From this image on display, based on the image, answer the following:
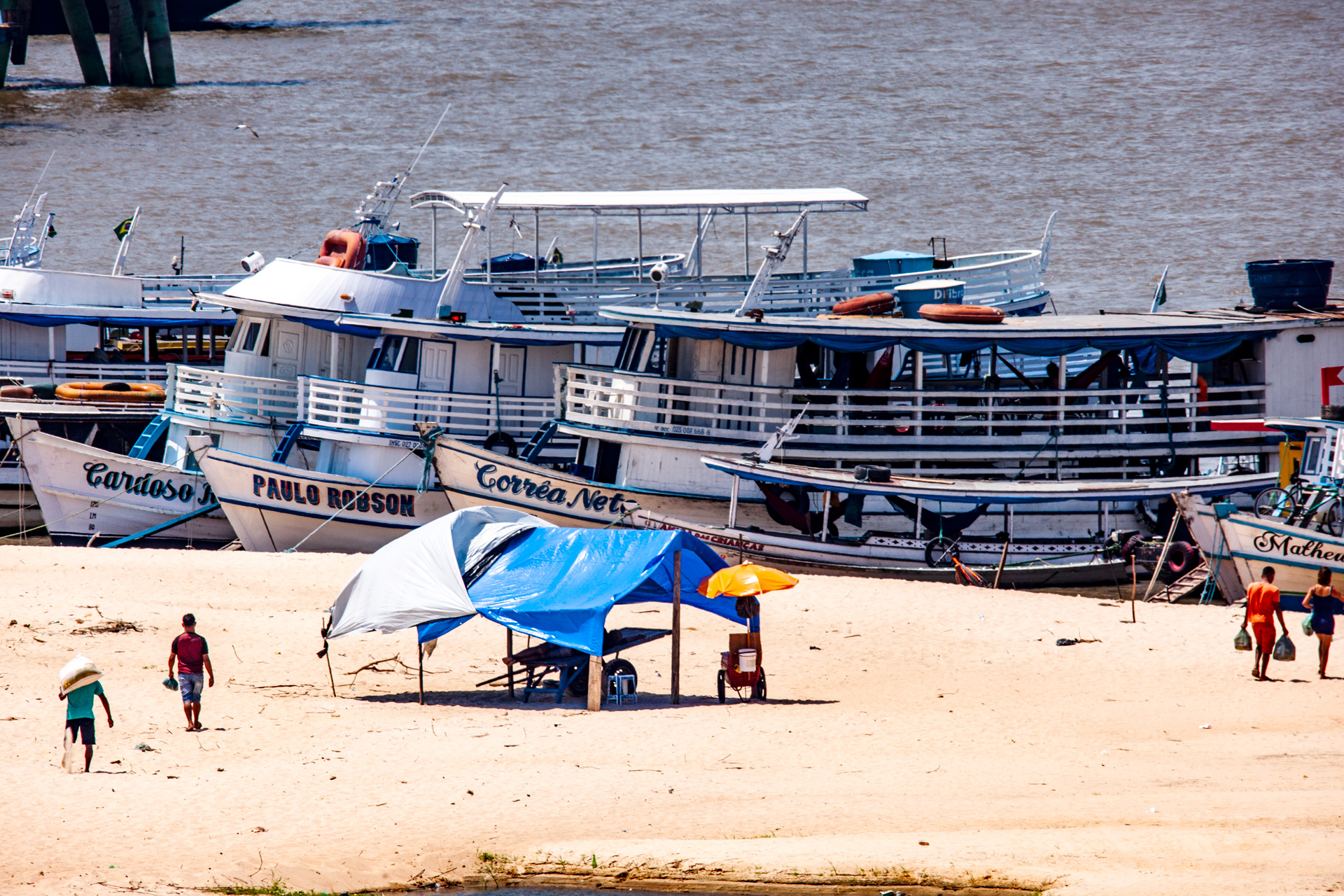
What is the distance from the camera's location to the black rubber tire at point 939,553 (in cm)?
2128

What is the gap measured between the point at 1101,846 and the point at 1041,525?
37.5 feet

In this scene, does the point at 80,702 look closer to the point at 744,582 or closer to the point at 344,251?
the point at 744,582

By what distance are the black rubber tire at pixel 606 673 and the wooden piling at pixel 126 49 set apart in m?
58.2

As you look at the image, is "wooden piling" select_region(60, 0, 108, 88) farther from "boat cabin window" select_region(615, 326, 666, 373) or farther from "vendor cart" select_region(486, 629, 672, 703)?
"vendor cart" select_region(486, 629, 672, 703)

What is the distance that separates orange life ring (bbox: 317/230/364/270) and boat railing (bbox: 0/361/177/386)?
15.6ft

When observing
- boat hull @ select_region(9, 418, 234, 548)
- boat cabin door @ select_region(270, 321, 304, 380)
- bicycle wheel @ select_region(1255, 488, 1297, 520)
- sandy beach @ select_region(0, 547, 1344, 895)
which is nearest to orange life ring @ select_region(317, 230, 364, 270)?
boat cabin door @ select_region(270, 321, 304, 380)

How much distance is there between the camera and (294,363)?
→ 2552 cm

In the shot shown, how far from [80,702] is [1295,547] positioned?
1443 cm

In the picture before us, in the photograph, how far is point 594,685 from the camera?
15484mm

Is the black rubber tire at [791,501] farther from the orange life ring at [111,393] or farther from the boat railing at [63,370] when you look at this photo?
the boat railing at [63,370]

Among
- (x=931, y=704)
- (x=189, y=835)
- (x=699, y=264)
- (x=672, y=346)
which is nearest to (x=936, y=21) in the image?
(x=699, y=264)

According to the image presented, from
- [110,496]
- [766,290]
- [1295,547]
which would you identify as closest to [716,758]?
[1295,547]

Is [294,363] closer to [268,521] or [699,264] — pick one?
[268,521]

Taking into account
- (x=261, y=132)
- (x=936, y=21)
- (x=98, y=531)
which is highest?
(x=936, y=21)
